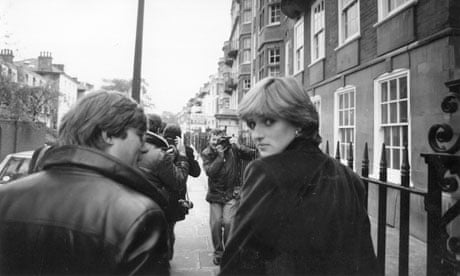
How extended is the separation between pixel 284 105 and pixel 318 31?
10552 millimetres

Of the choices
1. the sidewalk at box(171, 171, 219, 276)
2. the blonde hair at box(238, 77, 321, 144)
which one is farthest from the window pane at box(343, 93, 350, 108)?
the blonde hair at box(238, 77, 321, 144)

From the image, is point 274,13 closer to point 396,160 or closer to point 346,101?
point 346,101

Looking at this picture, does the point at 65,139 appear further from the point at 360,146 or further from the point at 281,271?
the point at 360,146

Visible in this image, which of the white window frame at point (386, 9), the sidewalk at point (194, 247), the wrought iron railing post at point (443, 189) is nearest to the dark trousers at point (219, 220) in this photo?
the sidewalk at point (194, 247)

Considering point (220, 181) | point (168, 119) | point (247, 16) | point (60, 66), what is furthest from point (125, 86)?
point (220, 181)

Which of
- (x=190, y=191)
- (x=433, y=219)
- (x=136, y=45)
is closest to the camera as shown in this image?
(x=433, y=219)

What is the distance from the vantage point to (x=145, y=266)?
39.6 inches

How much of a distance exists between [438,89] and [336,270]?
17.7ft

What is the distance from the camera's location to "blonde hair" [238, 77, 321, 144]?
4.17 ft

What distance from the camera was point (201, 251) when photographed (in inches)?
167

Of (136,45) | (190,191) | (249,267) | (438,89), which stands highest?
(136,45)

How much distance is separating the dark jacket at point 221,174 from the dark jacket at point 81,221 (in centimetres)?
282

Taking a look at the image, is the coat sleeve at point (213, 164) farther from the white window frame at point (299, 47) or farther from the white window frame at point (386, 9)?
the white window frame at point (299, 47)

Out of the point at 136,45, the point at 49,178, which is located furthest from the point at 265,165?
the point at 136,45
